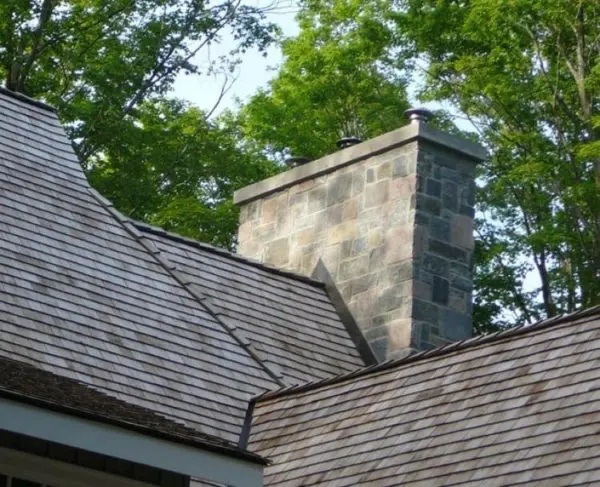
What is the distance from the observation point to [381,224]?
1675 centimetres

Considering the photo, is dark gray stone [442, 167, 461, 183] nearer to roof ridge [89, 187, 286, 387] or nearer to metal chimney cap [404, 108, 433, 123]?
metal chimney cap [404, 108, 433, 123]

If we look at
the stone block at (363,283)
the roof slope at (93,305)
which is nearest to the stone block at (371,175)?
the stone block at (363,283)

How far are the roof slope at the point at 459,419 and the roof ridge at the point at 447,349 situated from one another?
0.01 m

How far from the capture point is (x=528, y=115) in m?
29.8

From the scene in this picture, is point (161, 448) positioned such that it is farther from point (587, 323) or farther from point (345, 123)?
point (345, 123)

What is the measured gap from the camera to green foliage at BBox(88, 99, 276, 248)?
29242mm

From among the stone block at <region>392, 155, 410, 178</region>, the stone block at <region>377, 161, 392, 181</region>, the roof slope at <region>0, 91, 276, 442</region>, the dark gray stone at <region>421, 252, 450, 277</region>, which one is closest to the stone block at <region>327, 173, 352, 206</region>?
the stone block at <region>377, 161, 392, 181</region>

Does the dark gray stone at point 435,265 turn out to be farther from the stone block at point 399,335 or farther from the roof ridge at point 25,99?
the roof ridge at point 25,99

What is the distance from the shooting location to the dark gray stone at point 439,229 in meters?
16.7

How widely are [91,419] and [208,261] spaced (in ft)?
27.1

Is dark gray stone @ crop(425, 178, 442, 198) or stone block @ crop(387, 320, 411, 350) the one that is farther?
dark gray stone @ crop(425, 178, 442, 198)

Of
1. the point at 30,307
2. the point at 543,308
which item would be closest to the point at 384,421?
the point at 30,307

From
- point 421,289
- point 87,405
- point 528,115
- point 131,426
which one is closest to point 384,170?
point 421,289

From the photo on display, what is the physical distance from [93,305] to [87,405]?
18.2 feet
